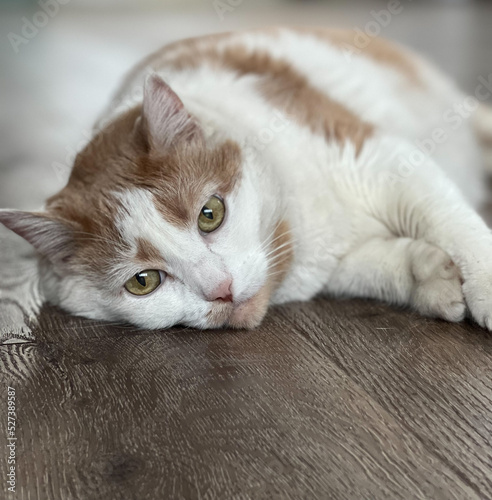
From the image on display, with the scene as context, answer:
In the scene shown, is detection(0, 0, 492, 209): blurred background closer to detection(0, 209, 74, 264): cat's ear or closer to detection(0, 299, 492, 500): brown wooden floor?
detection(0, 209, 74, 264): cat's ear

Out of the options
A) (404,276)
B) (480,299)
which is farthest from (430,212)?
(480,299)

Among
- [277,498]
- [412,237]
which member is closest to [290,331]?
[412,237]

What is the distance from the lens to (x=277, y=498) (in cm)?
102

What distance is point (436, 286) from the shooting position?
1.57 meters

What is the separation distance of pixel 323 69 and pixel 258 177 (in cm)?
85

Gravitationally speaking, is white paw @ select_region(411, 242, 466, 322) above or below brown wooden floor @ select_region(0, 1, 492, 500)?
above

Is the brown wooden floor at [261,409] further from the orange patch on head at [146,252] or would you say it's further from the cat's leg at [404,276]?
the orange patch on head at [146,252]

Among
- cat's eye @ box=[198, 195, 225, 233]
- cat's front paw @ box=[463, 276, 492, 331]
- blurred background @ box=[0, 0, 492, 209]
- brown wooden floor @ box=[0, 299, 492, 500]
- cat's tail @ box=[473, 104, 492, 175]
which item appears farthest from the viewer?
blurred background @ box=[0, 0, 492, 209]

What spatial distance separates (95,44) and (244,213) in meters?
5.31

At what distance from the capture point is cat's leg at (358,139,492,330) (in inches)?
59.1

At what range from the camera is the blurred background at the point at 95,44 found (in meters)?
3.58

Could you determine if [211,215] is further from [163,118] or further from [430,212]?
[430,212]

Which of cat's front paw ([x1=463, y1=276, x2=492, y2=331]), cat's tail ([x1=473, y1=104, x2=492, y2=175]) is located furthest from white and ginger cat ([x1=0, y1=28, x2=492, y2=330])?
cat's tail ([x1=473, y1=104, x2=492, y2=175])

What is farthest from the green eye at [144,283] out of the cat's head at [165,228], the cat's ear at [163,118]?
the cat's ear at [163,118]
